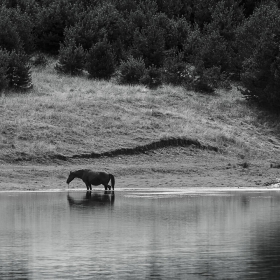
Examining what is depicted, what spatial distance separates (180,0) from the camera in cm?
11306

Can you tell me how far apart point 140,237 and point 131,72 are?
177 ft

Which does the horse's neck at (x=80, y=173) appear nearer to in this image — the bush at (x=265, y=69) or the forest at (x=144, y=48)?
the forest at (x=144, y=48)

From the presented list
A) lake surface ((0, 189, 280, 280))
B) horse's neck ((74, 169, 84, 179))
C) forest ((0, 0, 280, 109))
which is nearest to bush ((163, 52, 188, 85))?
forest ((0, 0, 280, 109))

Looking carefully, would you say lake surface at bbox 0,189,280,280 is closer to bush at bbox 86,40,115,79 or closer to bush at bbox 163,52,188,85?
bush at bbox 86,40,115,79

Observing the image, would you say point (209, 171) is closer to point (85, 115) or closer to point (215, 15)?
point (85, 115)

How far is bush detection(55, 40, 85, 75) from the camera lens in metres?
81.9

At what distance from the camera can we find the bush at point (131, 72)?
8012cm

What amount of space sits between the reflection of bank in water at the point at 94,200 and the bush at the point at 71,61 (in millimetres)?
38327

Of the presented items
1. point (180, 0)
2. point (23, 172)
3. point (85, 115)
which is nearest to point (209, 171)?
point (23, 172)

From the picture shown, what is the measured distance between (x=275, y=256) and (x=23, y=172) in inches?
1155

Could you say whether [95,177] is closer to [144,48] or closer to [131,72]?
[131,72]

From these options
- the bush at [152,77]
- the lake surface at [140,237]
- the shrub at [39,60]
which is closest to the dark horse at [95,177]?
the lake surface at [140,237]

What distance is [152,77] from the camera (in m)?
80.6

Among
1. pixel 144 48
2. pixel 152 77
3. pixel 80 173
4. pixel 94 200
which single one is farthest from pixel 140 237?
pixel 144 48
